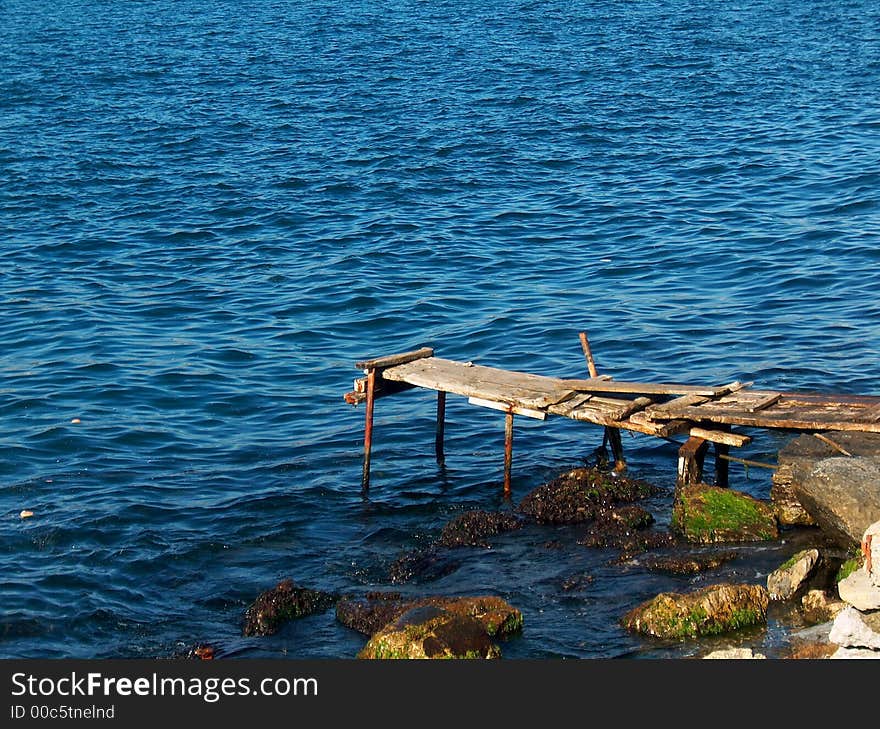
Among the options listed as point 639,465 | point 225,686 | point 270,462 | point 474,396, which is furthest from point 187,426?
point 225,686

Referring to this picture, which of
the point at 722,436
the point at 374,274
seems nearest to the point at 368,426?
the point at 722,436

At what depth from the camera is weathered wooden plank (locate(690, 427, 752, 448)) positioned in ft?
52.7

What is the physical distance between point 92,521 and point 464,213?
16.6m

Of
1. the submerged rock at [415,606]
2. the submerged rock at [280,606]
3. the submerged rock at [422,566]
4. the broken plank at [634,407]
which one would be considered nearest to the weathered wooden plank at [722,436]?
the broken plank at [634,407]

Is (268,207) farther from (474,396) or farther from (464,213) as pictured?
(474,396)

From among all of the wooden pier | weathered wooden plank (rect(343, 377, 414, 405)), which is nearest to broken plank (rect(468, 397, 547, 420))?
the wooden pier

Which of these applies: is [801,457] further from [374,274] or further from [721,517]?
[374,274]

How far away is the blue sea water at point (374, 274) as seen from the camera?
16.6 meters

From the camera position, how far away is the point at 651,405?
1692 centimetres

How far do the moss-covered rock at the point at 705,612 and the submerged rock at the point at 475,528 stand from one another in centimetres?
376

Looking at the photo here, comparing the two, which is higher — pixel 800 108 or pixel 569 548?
pixel 800 108

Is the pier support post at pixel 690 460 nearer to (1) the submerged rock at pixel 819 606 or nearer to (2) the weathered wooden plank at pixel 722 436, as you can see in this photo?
(2) the weathered wooden plank at pixel 722 436

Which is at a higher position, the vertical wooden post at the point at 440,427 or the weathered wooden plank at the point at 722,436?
the weathered wooden plank at the point at 722,436

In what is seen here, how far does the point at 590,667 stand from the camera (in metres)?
11.3
